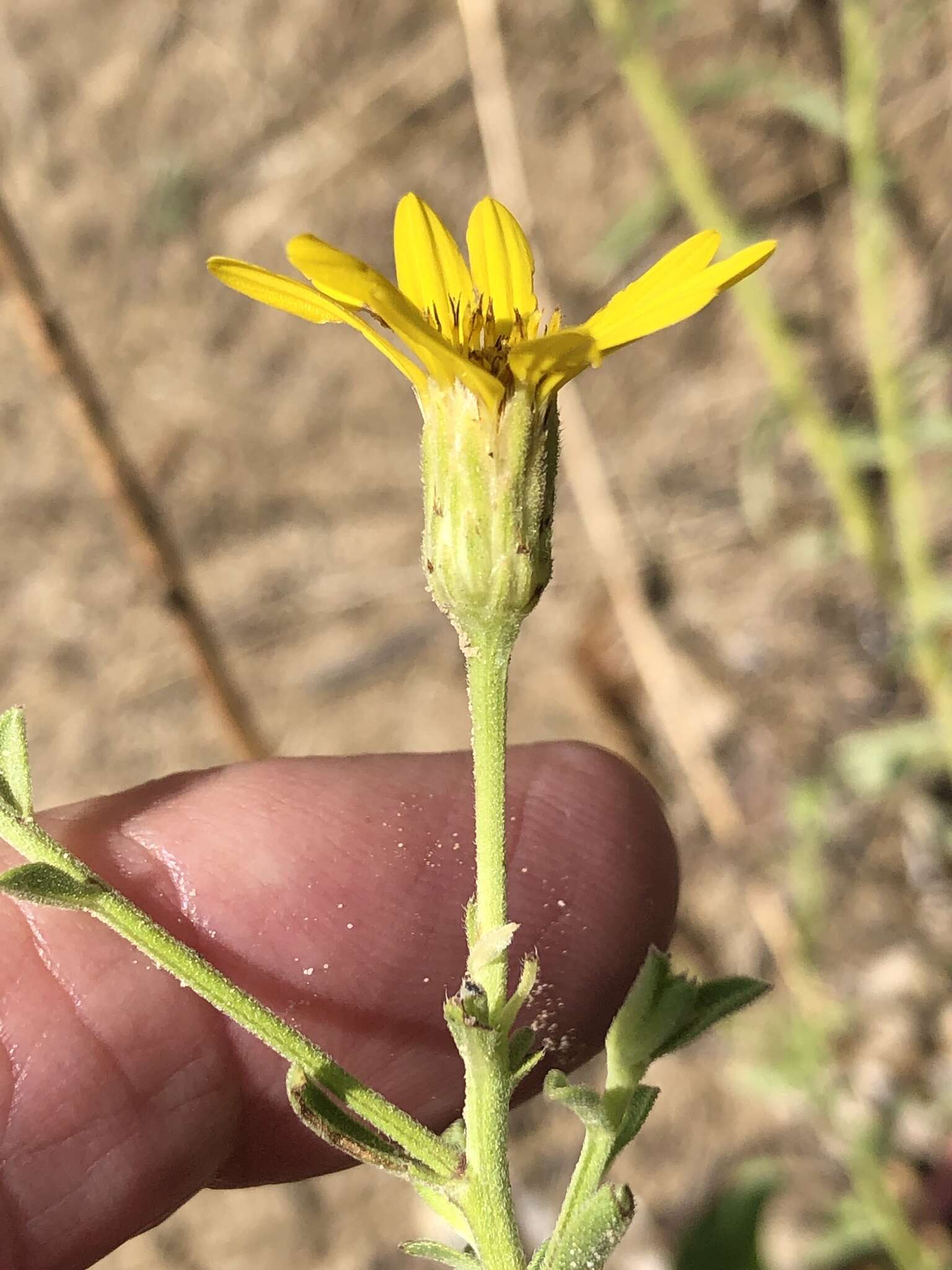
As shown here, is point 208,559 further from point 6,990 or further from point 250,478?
point 6,990

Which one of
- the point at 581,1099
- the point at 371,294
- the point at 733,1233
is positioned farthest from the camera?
the point at 733,1233

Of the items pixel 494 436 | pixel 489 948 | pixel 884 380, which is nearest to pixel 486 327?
pixel 494 436

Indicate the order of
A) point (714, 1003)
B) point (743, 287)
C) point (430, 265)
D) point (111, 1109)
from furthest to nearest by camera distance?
point (743, 287)
point (111, 1109)
point (430, 265)
point (714, 1003)

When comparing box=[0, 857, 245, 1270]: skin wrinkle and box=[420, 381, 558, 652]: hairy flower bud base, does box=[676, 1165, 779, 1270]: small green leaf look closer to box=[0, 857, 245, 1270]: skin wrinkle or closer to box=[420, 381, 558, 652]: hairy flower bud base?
box=[0, 857, 245, 1270]: skin wrinkle

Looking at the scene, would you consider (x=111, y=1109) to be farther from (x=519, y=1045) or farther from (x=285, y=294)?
(x=285, y=294)

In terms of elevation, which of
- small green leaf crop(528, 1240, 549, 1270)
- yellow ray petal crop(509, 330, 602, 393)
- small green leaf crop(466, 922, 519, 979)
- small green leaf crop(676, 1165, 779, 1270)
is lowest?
small green leaf crop(676, 1165, 779, 1270)

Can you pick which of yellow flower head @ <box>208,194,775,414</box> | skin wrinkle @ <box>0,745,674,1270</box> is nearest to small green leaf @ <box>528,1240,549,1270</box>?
skin wrinkle @ <box>0,745,674,1270</box>

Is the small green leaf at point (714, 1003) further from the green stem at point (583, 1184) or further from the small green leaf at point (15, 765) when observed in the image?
the small green leaf at point (15, 765)
